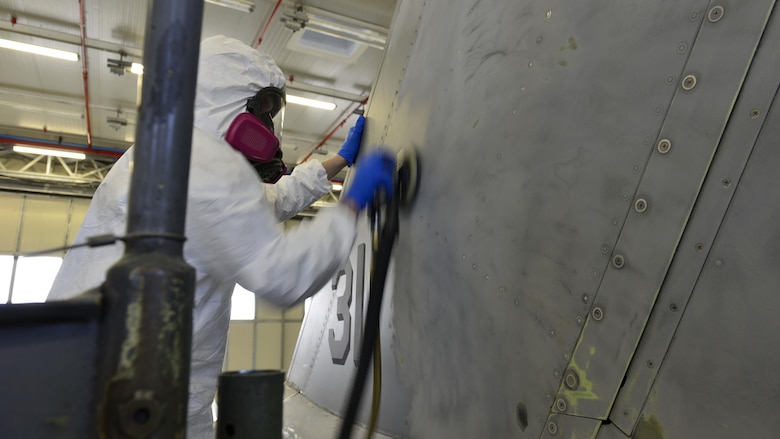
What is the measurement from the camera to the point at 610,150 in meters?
0.76

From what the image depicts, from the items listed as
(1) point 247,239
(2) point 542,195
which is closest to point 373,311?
(1) point 247,239

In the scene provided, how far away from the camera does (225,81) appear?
4.69 ft

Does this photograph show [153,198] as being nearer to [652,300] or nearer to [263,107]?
[652,300]

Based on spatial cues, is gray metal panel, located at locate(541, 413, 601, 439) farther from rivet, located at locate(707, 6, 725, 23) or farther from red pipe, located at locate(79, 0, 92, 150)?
red pipe, located at locate(79, 0, 92, 150)

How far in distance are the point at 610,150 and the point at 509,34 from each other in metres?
0.36

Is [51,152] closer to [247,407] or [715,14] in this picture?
[247,407]

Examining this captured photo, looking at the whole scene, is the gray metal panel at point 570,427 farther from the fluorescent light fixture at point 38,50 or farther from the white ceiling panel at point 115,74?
the fluorescent light fixture at point 38,50

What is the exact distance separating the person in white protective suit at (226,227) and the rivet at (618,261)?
647 millimetres

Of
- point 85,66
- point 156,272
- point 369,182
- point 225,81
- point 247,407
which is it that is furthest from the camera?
point 85,66

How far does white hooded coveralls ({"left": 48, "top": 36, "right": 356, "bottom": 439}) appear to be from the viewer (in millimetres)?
1145

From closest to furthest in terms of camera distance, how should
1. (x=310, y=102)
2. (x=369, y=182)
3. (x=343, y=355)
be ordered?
(x=369, y=182) < (x=343, y=355) < (x=310, y=102)

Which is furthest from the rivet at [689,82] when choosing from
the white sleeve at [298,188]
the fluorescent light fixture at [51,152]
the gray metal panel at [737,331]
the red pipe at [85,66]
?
the fluorescent light fixture at [51,152]

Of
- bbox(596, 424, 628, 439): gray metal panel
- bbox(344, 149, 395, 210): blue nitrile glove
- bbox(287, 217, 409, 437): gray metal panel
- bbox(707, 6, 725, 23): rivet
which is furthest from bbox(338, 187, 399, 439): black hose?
bbox(707, 6, 725, 23): rivet

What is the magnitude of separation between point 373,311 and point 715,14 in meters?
0.75
